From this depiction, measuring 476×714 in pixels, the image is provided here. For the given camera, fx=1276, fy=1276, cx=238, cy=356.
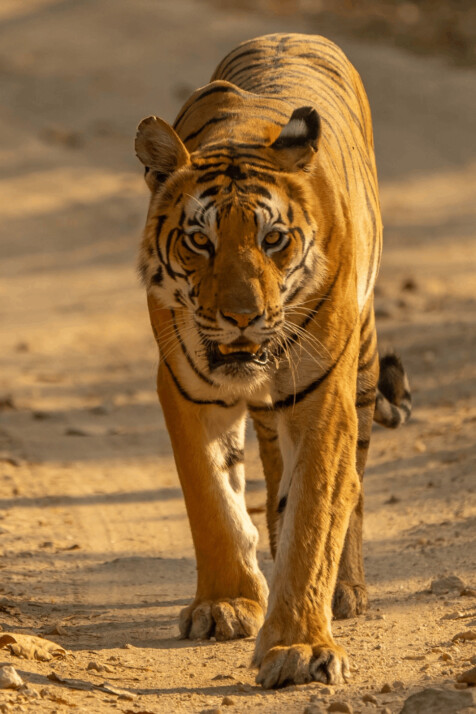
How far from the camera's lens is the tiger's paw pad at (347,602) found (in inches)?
177

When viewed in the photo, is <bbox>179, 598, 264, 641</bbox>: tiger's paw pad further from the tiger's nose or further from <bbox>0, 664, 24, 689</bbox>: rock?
the tiger's nose

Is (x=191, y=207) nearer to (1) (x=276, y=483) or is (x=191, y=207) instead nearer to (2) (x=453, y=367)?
(1) (x=276, y=483)

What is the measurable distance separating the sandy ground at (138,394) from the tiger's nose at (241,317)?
3.38 feet

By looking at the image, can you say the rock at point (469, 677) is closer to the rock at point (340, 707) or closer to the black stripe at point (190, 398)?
the rock at point (340, 707)

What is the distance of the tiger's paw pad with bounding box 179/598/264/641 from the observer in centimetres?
418

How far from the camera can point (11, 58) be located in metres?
16.9

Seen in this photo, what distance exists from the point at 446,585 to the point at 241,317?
153 centimetres

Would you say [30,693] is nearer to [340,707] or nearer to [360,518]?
[340,707]

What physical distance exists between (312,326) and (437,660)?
1.05 meters

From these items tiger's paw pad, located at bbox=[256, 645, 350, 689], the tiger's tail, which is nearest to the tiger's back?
the tiger's tail

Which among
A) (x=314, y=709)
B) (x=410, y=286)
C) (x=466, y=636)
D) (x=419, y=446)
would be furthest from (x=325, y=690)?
(x=410, y=286)

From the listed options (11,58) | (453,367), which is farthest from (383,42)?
(453,367)

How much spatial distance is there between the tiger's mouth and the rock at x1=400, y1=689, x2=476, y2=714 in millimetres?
1066

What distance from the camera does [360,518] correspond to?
4742mm
